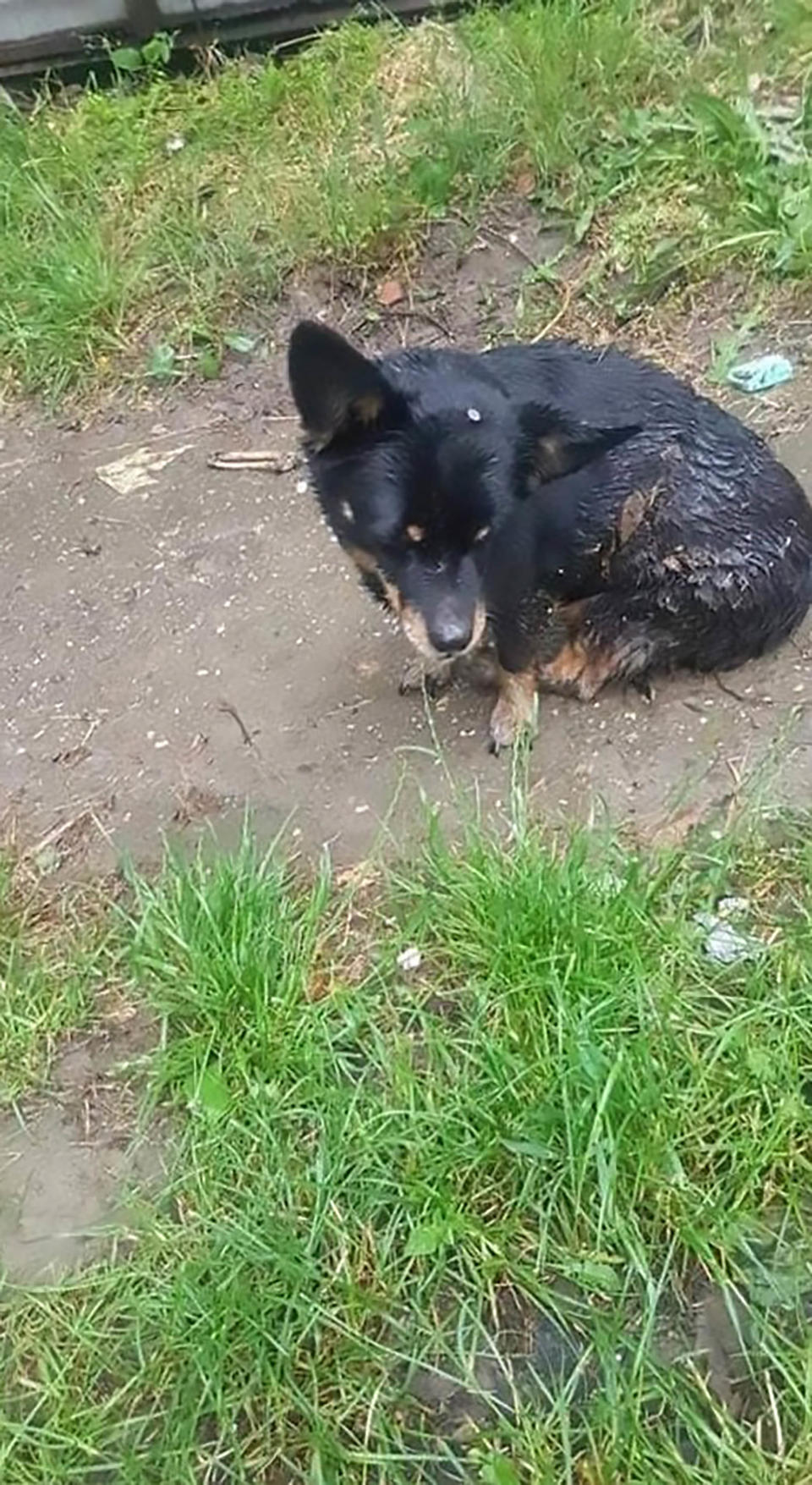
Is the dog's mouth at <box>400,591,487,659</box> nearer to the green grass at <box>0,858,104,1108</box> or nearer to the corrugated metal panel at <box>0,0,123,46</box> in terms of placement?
the green grass at <box>0,858,104,1108</box>

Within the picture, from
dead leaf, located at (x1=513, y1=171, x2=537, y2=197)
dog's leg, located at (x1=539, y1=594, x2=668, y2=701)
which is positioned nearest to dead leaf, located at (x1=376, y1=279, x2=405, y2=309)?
dead leaf, located at (x1=513, y1=171, x2=537, y2=197)

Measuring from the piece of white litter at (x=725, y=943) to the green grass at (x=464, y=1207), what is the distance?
26mm

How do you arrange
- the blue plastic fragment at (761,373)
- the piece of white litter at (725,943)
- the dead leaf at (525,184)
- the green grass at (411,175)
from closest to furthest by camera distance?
the piece of white litter at (725,943), the blue plastic fragment at (761,373), the green grass at (411,175), the dead leaf at (525,184)

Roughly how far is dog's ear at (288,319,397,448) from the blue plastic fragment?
1.80 metres

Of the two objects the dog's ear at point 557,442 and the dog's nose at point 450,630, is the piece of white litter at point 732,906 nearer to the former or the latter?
the dog's nose at point 450,630

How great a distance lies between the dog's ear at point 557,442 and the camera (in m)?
3.29

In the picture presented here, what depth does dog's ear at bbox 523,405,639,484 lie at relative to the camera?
3.29 metres

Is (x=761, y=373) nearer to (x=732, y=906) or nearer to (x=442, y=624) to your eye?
(x=442, y=624)

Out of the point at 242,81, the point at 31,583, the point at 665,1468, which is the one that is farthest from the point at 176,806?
the point at 242,81

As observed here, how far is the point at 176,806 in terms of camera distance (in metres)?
3.62

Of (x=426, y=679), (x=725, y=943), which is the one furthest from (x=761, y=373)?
(x=725, y=943)

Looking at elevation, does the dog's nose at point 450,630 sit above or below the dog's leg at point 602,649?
above

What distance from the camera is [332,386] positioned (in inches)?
125

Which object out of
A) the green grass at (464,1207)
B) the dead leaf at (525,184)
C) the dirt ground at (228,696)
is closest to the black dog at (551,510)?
the dirt ground at (228,696)
